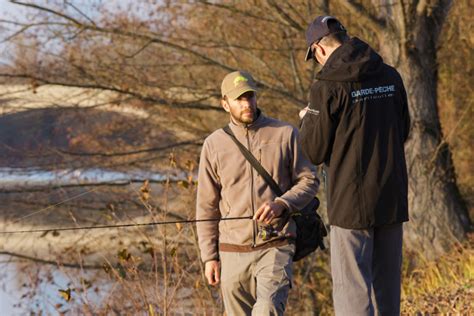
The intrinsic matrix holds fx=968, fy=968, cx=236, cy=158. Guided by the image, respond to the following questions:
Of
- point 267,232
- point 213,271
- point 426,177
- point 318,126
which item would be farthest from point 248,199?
point 426,177

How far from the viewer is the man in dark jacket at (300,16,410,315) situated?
416 cm

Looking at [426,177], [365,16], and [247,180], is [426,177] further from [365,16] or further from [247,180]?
[247,180]

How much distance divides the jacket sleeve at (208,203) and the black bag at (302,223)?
0.19 meters

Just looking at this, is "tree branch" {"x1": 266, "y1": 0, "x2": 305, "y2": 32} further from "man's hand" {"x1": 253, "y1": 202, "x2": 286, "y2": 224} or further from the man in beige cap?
"man's hand" {"x1": 253, "y1": 202, "x2": 286, "y2": 224}

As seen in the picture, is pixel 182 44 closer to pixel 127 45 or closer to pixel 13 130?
pixel 127 45

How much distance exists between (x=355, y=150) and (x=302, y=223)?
784mm

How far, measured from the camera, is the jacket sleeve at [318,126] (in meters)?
4.15

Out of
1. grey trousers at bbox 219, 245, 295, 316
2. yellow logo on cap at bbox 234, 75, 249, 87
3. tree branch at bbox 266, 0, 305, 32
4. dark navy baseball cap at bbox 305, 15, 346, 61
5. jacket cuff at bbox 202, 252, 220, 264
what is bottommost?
grey trousers at bbox 219, 245, 295, 316

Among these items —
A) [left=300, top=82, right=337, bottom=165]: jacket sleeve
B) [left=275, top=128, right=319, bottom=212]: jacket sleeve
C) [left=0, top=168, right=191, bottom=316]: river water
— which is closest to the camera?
[left=300, top=82, right=337, bottom=165]: jacket sleeve

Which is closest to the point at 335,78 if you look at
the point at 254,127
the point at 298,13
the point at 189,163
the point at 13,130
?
the point at 254,127

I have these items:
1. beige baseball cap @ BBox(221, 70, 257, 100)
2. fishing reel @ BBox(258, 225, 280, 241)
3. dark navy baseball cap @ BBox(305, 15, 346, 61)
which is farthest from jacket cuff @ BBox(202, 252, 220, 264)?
dark navy baseball cap @ BBox(305, 15, 346, 61)

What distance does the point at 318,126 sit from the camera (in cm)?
418

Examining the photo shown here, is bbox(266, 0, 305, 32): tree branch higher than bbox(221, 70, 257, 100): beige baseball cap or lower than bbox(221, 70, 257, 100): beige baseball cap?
higher

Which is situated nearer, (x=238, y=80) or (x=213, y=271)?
(x=238, y=80)
